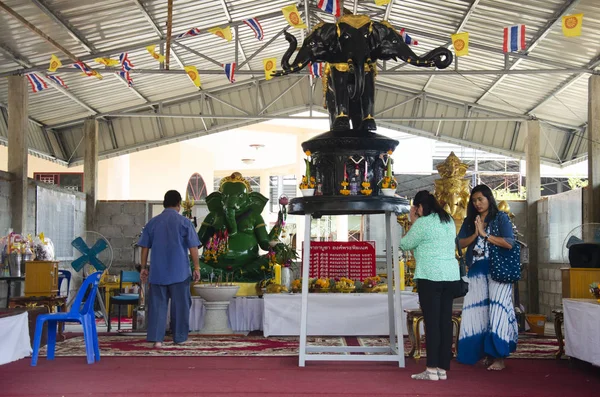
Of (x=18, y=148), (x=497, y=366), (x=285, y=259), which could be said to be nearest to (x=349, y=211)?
(x=497, y=366)

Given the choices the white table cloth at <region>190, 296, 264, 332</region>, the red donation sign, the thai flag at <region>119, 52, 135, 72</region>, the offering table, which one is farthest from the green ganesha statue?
the offering table

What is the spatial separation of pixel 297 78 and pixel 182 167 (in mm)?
7192

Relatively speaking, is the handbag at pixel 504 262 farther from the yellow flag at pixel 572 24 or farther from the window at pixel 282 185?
the window at pixel 282 185

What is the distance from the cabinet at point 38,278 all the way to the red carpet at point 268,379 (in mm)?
2351

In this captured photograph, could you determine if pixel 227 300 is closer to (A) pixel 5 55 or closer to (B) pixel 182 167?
(A) pixel 5 55

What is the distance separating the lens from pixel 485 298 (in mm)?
6266

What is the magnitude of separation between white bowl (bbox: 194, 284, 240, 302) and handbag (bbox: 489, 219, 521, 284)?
136 inches

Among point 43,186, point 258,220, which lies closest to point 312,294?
point 258,220

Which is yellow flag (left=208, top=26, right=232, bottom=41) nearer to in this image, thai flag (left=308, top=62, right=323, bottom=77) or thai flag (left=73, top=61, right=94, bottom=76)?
thai flag (left=73, top=61, right=94, bottom=76)

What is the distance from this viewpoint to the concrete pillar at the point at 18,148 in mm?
12195

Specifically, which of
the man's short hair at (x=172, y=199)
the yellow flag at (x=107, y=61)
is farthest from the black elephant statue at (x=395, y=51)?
the yellow flag at (x=107, y=61)

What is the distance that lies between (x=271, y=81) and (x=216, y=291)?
9601 millimetres

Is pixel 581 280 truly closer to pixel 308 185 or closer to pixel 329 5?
pixel 308 185

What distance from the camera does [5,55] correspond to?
12125 mm
